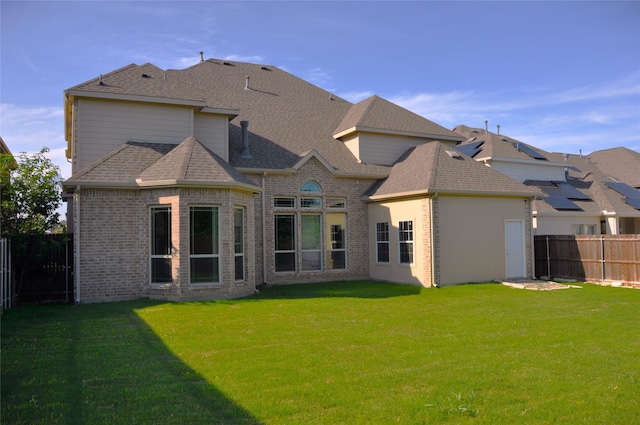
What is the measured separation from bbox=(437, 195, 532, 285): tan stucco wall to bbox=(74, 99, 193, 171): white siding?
362 inches

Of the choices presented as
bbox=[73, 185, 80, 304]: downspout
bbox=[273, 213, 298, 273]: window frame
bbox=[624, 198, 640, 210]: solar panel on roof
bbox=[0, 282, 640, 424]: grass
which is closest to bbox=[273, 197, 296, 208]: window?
bbox=[273, 213, 298, 273]: window frame

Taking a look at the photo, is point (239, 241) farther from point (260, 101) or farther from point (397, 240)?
point (260, 101)

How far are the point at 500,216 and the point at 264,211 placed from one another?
8.38 meters

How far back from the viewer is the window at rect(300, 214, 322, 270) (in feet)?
59.8

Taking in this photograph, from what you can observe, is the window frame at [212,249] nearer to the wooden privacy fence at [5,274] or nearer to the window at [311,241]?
the wooden privacy fence at [5,274]

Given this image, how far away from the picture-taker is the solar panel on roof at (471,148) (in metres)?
25.6

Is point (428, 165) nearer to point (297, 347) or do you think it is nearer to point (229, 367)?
point (297, 347)

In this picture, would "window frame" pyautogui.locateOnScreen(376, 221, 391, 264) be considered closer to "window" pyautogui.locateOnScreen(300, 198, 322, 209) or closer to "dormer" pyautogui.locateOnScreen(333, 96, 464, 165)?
"window" pyautogui.locateOnScreen(300, 198, 322, 209)

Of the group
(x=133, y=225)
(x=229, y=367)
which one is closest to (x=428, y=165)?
(x=133, y=225)

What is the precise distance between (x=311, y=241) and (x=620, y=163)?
1122 inches

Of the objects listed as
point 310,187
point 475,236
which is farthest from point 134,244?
point 475,236

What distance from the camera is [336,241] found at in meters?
18.8

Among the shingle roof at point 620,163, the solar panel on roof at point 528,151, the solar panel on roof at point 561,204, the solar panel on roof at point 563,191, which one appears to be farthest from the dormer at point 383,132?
the shingle roof at point 620,163

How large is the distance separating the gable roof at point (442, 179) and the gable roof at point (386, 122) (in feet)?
5.72
